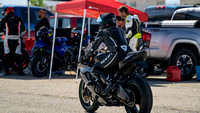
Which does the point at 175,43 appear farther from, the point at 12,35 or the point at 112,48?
the point at 112,48

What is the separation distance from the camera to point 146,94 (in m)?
5.78

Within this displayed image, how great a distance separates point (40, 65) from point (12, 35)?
155 centimetres

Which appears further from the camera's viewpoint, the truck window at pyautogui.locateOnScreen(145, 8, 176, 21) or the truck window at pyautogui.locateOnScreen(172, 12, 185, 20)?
the truck window at pyautogui.locateOnScreen(145, 8, 176, 21)

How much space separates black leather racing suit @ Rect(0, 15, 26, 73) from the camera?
13633 millimetres

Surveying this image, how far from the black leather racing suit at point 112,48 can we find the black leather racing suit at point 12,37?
23.9 feet

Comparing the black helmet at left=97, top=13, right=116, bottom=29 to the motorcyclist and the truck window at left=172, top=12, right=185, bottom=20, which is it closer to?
the motorcyclist

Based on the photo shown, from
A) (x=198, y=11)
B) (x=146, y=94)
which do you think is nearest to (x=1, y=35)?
(x=198, y=11)

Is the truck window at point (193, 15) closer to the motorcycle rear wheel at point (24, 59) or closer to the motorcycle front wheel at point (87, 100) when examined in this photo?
the motorcycle rear wheel at point (24, 59)

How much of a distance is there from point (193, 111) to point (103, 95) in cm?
172

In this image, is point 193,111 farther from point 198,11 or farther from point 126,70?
point 198,11

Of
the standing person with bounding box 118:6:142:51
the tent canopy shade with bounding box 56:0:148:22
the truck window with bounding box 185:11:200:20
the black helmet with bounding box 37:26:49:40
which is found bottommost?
the black helmet with bounding box 37:26:49:40

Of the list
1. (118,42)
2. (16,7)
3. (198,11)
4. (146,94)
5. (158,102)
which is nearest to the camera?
(146,94)

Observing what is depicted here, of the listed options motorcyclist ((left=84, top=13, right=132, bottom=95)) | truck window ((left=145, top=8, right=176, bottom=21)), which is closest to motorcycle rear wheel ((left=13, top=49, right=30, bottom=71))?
truck window ((left=145, top=8, right=176, bottom=21))

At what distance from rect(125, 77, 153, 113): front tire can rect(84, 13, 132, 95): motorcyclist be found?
45 centimetres
